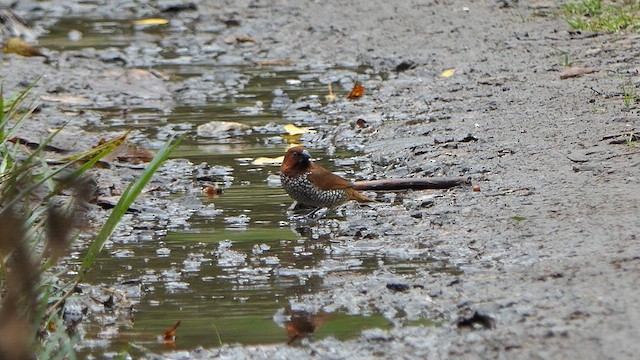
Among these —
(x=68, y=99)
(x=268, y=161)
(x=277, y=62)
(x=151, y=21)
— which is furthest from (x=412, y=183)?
(x=151, y=21)

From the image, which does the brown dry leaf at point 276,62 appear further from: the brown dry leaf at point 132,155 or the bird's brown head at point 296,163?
the bird's brown head at point 296,163

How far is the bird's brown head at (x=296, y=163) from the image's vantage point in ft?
20.0

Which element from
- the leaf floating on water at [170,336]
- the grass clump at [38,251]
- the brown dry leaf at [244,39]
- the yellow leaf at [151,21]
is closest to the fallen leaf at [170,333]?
the leaf floating on water at [170,336]

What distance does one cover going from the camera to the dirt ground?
3.80 metres

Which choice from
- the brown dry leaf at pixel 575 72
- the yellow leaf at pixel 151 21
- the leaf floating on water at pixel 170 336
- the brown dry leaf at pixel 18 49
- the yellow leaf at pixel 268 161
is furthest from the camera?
the yellow leaf at pixel 151 21

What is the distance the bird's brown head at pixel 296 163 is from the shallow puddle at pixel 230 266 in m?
0.23

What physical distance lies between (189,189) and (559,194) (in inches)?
83.1

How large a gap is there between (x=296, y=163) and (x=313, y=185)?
0.74 ft

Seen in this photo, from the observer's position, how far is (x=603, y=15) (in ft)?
32.3

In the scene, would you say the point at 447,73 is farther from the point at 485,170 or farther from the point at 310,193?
the point at 310,193

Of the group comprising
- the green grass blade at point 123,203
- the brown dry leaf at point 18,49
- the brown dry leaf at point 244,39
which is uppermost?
the green grass blade at point 123,203

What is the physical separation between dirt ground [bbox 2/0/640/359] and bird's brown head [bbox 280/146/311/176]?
0.34 meters

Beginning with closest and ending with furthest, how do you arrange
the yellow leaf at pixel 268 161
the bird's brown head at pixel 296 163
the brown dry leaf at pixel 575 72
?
the bird's brown head at pixel 296 163 → the yellow leaf at pixel 268 161 → the brown dry leaf at pixel 575 72

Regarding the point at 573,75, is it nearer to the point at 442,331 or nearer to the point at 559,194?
the point at 559,194
